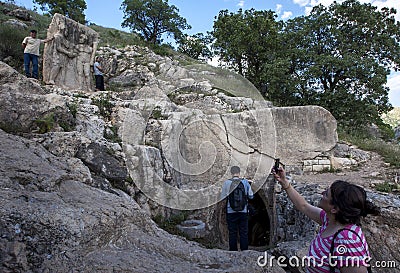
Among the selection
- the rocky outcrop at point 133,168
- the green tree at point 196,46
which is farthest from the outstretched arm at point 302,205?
the green tree at point 196,46

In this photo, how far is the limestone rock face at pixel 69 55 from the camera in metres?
7.51

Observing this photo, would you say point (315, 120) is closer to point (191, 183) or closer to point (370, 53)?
point (191, 183)

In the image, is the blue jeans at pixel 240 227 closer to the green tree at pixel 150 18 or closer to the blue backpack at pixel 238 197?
the blue backpack at pixel 238 197

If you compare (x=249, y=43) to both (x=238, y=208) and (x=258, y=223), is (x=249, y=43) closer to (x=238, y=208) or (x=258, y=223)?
(x=258, y=223)

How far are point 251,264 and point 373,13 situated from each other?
1632cm

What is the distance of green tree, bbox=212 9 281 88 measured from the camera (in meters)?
16.1

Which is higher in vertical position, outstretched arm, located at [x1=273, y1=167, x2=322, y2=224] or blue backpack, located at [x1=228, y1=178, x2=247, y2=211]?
outstretched arm, located at [x1=273, y1=167, x2=322, y2=224]

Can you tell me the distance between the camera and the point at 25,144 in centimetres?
280

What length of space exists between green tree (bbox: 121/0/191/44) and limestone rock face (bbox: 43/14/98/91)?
45.7ft

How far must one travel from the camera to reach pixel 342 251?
139 centimetres

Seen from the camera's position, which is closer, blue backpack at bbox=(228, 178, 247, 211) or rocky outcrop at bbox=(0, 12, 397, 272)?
rocky outcrop at bbox=(0, 12, 397, 272)

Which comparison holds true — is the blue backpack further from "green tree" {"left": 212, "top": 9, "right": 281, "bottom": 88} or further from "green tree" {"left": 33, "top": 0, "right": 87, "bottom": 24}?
"green tree" {"left": 33, "top": 0, "right": 87, "bottom": 24}

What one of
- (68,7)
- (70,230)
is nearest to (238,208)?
(70,230)

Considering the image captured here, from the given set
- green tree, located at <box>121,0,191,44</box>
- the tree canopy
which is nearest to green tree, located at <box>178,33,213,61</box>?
green tree, located at <box>121,0,191,44</box>
